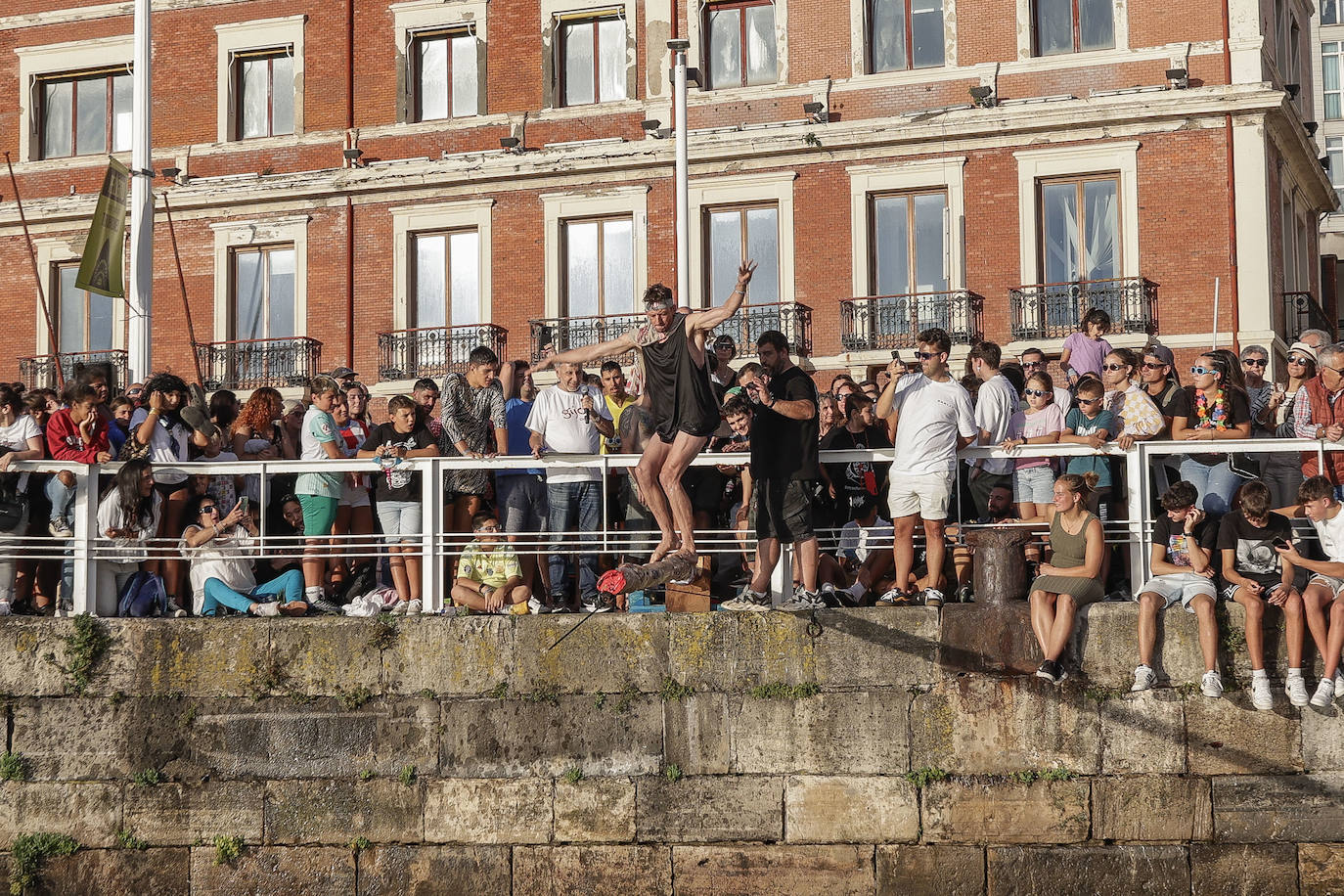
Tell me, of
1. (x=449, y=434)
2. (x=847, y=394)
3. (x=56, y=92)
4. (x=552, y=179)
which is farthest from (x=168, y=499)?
(x=56, y=92)

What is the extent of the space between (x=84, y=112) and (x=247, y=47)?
3.28m

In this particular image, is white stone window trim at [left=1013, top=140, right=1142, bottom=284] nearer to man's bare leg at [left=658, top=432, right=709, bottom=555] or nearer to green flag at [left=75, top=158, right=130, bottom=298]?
green flag at [left=75, top=158, right=130, bottom=298]

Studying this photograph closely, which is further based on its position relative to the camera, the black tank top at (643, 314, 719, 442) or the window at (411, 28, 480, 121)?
the window at (411, 28, 480, 121)

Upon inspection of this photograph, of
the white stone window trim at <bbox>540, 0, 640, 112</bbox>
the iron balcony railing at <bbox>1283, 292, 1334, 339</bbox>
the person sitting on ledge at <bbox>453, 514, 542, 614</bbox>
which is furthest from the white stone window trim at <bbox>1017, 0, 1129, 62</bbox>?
the person sitting on ledge at <bbox>453, 514, 542, 614</bbox>

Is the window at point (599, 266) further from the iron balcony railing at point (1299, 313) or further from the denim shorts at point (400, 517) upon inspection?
the denim shorts at point (400, 517)

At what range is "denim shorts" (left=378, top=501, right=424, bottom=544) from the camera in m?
10.6

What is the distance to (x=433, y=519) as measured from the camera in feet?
33.9

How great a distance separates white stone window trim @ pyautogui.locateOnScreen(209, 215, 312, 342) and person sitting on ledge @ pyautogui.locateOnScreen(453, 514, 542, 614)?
17090 millimetres

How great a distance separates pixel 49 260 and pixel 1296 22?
21.6m

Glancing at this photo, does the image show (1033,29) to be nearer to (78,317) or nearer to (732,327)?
(732,327)

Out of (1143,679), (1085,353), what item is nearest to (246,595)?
(1143,679)

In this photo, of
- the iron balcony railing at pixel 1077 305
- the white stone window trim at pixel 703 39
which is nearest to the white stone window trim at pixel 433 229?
the white stone window trim at pixel 703 39

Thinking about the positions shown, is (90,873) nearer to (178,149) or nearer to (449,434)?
(449,434)

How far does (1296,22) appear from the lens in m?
27.4
